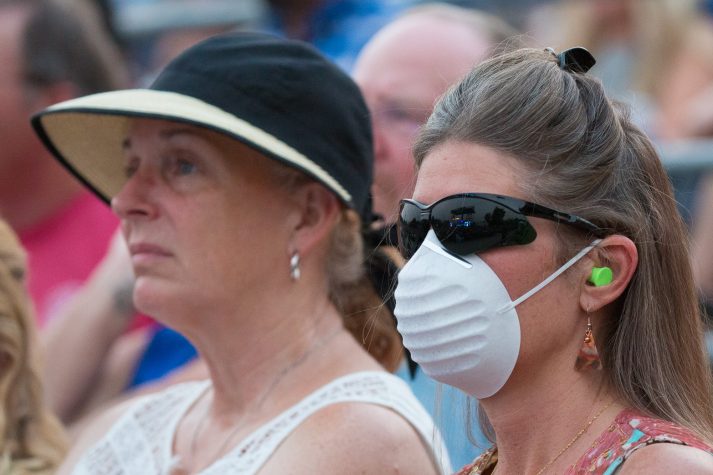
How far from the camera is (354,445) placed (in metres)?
2.53

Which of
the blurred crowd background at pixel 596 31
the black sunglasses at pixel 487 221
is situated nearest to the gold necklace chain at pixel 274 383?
the black sunglasses at pixel 487 221

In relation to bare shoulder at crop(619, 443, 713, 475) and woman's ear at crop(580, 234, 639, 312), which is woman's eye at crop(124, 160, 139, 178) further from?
bare shoulder at crop(619, 443, 713, 475)

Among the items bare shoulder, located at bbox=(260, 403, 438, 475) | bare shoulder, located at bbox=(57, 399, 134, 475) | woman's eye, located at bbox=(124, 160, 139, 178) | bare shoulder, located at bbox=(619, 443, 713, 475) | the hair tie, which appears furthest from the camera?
bare shoulder, located at bbox=(57, 399, 134, 475)

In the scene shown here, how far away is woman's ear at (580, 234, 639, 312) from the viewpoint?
2.03 m

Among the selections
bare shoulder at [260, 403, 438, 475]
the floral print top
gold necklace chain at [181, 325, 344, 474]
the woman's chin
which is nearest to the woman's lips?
the woman's chin

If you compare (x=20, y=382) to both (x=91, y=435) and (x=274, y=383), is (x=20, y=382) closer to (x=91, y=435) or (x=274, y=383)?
(x=91, y=435)

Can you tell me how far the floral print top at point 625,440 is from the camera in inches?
74.4

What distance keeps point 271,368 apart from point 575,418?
985 millimetres

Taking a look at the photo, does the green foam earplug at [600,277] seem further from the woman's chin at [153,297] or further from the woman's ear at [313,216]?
the woman's chin at [153,297]

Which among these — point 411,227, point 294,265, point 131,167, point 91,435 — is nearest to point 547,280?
point 411,227

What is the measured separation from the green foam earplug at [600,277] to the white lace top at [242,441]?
26.7 inches

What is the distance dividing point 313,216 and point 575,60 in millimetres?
900

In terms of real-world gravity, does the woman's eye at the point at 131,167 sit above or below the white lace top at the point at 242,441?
above

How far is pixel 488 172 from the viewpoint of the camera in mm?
2055
